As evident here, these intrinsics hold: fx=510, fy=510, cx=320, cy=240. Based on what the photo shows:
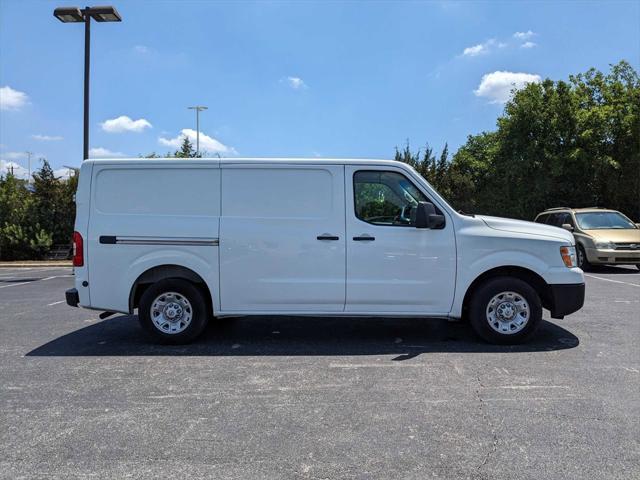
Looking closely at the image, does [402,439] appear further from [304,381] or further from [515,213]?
[515,213]

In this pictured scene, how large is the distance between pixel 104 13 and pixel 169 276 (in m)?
11.8

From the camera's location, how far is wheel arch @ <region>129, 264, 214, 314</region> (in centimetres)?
589

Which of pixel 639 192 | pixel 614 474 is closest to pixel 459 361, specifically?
pixel 614 474

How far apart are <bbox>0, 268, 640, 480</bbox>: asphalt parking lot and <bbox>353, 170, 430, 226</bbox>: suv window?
4.83 ft

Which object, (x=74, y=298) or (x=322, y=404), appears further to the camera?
(x=74, y=298)

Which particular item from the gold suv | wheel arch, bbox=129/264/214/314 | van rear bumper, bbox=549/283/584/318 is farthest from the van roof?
the gold suv

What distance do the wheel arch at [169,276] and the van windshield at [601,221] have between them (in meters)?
11.9

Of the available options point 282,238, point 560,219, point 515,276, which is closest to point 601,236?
point 560,219

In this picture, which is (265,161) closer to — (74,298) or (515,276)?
(74,298)

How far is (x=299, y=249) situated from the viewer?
574cm

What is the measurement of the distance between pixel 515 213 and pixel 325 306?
21.2m

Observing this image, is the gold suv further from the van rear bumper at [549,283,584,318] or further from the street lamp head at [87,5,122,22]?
the street lamp head at [87,5,122,22]

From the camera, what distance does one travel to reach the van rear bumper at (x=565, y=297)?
575 centimetres

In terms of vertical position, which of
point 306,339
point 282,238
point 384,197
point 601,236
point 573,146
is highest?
point 573,146
